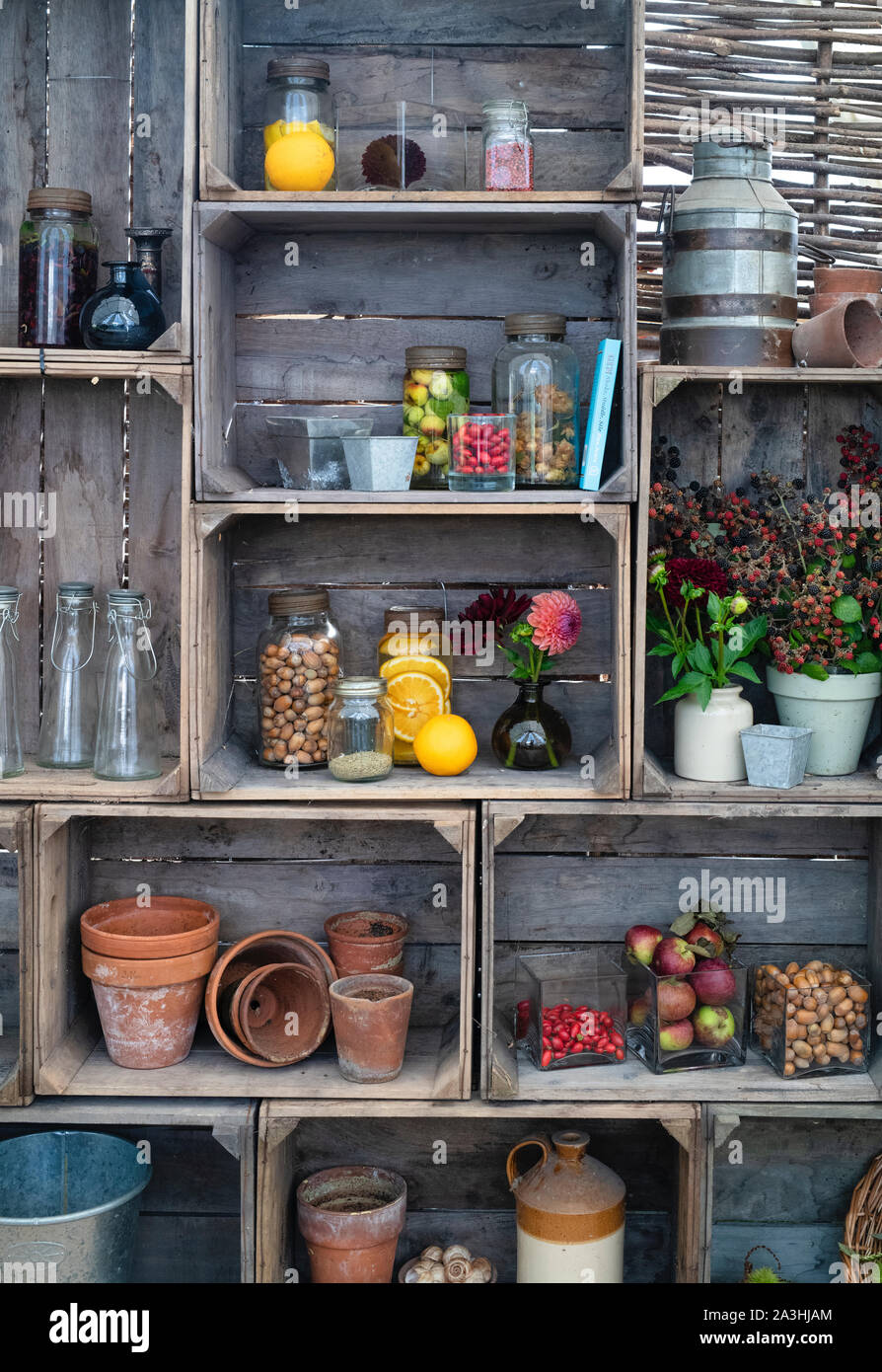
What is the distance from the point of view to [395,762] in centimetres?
228

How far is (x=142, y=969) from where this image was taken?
214 centimetres

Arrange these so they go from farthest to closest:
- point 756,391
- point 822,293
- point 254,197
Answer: point 756,391, point 822,293, point 254,197

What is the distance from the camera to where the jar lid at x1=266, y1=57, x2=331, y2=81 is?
208 cm

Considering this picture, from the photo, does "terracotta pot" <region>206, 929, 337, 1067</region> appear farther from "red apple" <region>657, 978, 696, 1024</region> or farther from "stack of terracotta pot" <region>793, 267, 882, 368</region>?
"stack of terracotta pot" <region>793, 267, 882, 368</region>

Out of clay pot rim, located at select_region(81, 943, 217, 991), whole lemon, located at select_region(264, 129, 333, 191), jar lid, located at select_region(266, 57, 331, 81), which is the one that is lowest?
clay pot rim, located at select_region(81, 943, 217, 991)

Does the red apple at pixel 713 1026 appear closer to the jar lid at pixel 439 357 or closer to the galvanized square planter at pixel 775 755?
the galvanized square planter at pixel 775 755

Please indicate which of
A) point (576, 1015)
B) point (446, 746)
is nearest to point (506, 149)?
point (446, 746)

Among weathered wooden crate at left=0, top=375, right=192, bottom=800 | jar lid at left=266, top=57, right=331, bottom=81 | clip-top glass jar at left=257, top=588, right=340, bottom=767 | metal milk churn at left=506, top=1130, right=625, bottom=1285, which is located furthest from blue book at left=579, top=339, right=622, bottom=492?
metal milk churn at left=506, top=1130, right=625, bottom=1285

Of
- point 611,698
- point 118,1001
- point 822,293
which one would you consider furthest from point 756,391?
point 118,1001

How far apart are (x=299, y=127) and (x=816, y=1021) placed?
169 centimetres

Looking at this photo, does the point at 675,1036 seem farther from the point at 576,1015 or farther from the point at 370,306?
the point at 370,306

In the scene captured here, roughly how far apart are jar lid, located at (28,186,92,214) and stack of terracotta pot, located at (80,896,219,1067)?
3.90ft
